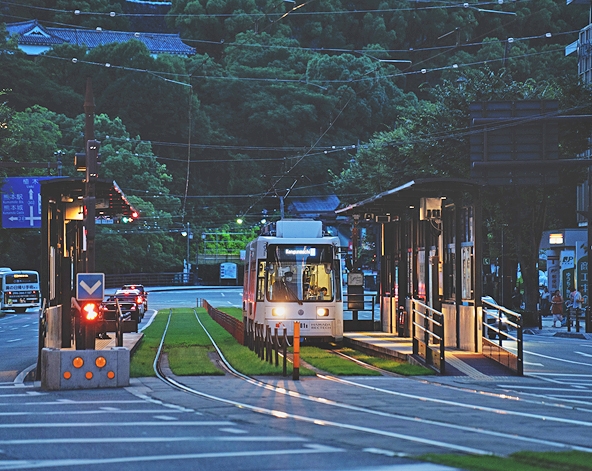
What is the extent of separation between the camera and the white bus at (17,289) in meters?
77.1

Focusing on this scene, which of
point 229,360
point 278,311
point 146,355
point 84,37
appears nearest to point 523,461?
point 229,360

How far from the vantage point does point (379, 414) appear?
15.5 meters

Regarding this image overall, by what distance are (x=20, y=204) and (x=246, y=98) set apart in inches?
1895

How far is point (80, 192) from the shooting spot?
2656cm

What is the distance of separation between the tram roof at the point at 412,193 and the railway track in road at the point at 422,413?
601 cm

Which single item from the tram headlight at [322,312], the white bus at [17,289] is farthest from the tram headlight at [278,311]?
the white bus at [17,289]

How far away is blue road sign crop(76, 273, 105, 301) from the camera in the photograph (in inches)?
882

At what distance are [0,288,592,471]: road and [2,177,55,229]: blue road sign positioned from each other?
120 feet

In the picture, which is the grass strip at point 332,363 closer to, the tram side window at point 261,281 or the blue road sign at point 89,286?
the tram side window at point 261,281

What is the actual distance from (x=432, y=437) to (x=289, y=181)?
295 ft

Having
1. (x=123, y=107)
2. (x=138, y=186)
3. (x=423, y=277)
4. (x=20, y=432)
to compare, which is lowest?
(x=20, y=432)

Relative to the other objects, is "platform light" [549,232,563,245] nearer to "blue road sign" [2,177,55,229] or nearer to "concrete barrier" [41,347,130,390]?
"blue road sign" [2,177,55,229]

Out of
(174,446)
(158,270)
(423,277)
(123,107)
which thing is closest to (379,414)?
(174,446)

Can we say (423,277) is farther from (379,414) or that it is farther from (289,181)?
(289,181)
